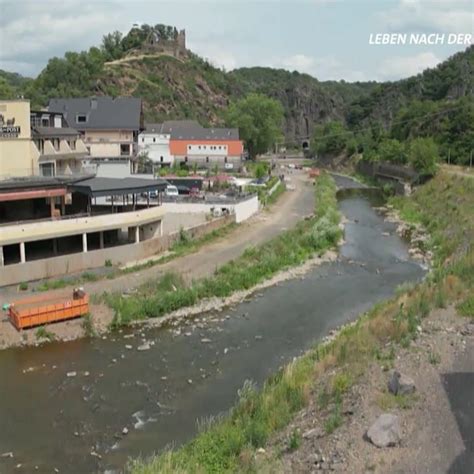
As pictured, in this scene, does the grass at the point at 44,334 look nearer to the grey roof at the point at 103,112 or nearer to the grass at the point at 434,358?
the grass at the point at 434,358

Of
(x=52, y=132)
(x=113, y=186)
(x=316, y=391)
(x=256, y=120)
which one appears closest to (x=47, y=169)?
(x=52, y=132)

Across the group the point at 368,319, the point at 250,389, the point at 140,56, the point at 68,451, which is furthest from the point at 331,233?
the point at 140,56

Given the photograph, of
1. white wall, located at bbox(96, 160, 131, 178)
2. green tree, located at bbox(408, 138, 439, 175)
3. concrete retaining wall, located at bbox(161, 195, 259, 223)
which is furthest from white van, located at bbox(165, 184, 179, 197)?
green tree, located at bbox(408, 138, 439, 175)

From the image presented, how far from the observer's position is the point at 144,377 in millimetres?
19016

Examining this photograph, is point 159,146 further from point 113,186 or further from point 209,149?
point 113,186

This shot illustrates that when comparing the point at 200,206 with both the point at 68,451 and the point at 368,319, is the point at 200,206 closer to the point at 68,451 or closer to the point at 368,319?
the point at 368,319

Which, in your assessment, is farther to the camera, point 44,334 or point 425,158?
point 425,158

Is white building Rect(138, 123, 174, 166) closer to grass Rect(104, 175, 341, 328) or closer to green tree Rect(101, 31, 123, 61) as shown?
grass Rect(104, 175, 341, 328)

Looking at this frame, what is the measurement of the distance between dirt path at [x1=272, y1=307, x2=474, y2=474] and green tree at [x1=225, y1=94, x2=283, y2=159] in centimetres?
7422

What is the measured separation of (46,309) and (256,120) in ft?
238

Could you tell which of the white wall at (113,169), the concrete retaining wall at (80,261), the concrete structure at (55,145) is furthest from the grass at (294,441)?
the white wall at (113,169)

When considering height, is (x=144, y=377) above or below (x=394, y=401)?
below

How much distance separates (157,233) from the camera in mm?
35312

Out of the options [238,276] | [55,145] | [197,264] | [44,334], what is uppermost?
[55,145]
